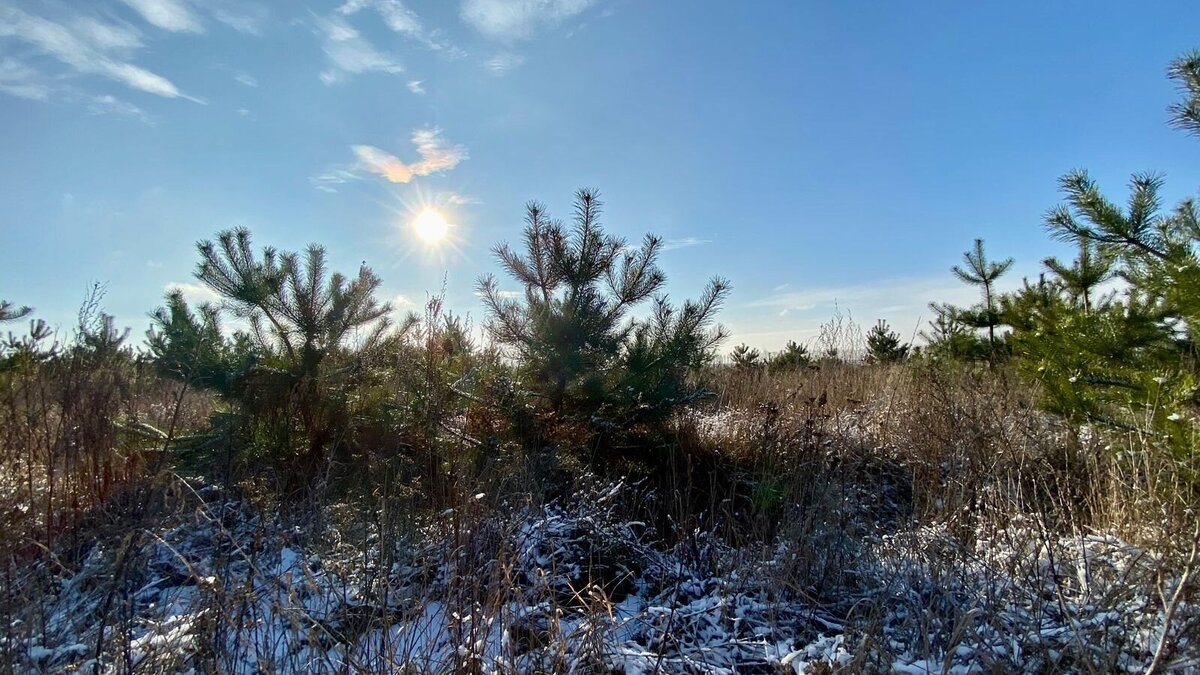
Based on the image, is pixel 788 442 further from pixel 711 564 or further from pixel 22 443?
pixel 22 443

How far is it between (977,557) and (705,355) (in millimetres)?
2549

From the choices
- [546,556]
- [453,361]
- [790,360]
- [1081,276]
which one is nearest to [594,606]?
[546,556]

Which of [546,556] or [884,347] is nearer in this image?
[546,556]

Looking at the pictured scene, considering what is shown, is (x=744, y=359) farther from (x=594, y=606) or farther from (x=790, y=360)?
(x=594, y=606)

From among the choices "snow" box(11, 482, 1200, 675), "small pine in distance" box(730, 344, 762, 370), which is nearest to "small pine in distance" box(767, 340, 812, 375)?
"small pine in distance" box(730, 344, 762, 370)

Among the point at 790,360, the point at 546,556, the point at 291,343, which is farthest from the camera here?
the point at 790,360

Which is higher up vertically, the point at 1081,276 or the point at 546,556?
the point at 1081,276

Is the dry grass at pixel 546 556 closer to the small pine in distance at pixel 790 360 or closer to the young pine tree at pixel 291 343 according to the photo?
the young pine tree at pixel 291 343

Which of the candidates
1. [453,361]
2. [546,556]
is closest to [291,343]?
[453,361]

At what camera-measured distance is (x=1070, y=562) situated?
8.36 ft

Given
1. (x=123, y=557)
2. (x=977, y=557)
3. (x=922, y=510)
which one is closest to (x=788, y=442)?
(x=922, y=510)

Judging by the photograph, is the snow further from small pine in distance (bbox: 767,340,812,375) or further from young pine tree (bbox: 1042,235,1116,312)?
small pine in distance (bbox: 767,340,812,375)

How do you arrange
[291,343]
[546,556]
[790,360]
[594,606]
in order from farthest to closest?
[790,360] < [291,343] < [546,556] < [594,606]

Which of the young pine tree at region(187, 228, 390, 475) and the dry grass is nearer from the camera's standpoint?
the dry grass
